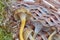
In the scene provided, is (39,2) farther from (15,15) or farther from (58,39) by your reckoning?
(58,39)

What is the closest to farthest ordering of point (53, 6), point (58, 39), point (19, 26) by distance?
point (58, 39), point (19, 26), point (53, 6)

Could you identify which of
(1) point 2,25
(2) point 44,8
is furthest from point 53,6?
(1) point 2,25

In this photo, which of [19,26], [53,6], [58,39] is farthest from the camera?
[53,6]

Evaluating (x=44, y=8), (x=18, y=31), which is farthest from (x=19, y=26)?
(x=44, y=8)

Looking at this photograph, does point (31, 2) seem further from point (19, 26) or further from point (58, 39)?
point (58, 39)

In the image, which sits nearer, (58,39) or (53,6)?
(58,39)

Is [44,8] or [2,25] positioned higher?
[44,8]
